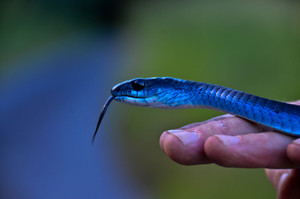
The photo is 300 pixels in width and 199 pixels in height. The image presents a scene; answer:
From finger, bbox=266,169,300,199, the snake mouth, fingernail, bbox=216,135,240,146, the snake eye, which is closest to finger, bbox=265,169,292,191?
finger, bbox=266,169,300,199

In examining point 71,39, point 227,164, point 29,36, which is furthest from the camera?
point 71,39

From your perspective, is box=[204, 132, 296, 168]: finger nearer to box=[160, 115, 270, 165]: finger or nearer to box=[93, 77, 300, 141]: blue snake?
box=[160, 115, 270, 165]: finger

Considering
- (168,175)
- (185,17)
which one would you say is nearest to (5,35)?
(185,17)

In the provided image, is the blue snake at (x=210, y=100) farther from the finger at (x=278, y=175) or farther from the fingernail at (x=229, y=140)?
the finger at (x=278, y=175)

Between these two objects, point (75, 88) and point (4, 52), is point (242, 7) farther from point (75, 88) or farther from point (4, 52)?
point (4, 52)

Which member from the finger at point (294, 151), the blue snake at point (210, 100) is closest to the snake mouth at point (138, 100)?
the blue snake at point (210, 100)

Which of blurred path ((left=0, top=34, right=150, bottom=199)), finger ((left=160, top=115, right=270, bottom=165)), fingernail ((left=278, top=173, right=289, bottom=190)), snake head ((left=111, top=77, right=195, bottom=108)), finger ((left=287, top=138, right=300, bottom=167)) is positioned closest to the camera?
finger ((left=287, top=138, right=300, bottom=167))

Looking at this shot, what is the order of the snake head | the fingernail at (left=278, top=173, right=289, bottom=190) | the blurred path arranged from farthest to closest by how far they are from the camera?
the blurred path < the fingernail at (left=278, top=173, right=289, bottom=190) < the snake head

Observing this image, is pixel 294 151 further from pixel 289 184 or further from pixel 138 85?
pixel 138 85

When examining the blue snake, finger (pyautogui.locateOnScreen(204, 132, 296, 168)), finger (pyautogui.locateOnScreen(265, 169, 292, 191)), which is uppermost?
the blue snake
